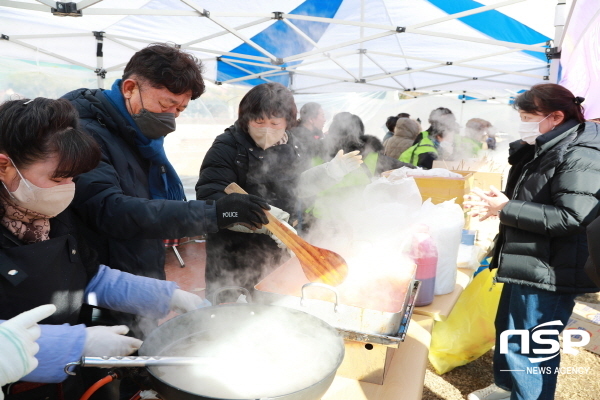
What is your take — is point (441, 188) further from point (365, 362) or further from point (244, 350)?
point (244, 350)

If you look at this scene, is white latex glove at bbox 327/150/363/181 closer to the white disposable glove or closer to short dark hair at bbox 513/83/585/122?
short dark hair at bbox 513/83/585/122

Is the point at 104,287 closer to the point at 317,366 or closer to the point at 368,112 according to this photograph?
the point at 317,366

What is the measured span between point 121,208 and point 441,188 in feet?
8.08

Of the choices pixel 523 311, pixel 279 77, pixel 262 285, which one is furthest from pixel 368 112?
pixel 262 285

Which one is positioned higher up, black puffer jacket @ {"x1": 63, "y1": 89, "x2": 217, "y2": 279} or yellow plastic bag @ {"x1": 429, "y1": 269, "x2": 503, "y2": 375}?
black puffer jacket @ {"x1": 63, "y1": 89, "x2": 217, "y2": 279}

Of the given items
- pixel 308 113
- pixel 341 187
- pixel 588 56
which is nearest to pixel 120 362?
pixel 341 187

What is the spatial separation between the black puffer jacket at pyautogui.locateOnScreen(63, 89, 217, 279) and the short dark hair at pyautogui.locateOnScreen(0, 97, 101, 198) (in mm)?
234

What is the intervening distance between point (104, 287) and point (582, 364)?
3538mm

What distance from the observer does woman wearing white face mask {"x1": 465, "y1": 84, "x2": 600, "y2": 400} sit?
6.56 ft

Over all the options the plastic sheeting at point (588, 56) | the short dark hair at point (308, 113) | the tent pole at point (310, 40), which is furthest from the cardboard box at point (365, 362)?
the tent pole at point (310, 40)

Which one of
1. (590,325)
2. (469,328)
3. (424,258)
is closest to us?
(424,258)

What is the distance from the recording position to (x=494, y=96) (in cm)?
1045

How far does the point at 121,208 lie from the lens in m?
1.35

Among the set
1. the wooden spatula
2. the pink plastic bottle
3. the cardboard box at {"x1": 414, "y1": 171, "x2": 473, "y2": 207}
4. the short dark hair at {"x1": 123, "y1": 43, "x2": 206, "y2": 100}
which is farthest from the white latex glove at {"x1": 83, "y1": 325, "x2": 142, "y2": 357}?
the cardboard box at {"x1": 414, "y1": 171, "x2": 473, "y2": 207}
